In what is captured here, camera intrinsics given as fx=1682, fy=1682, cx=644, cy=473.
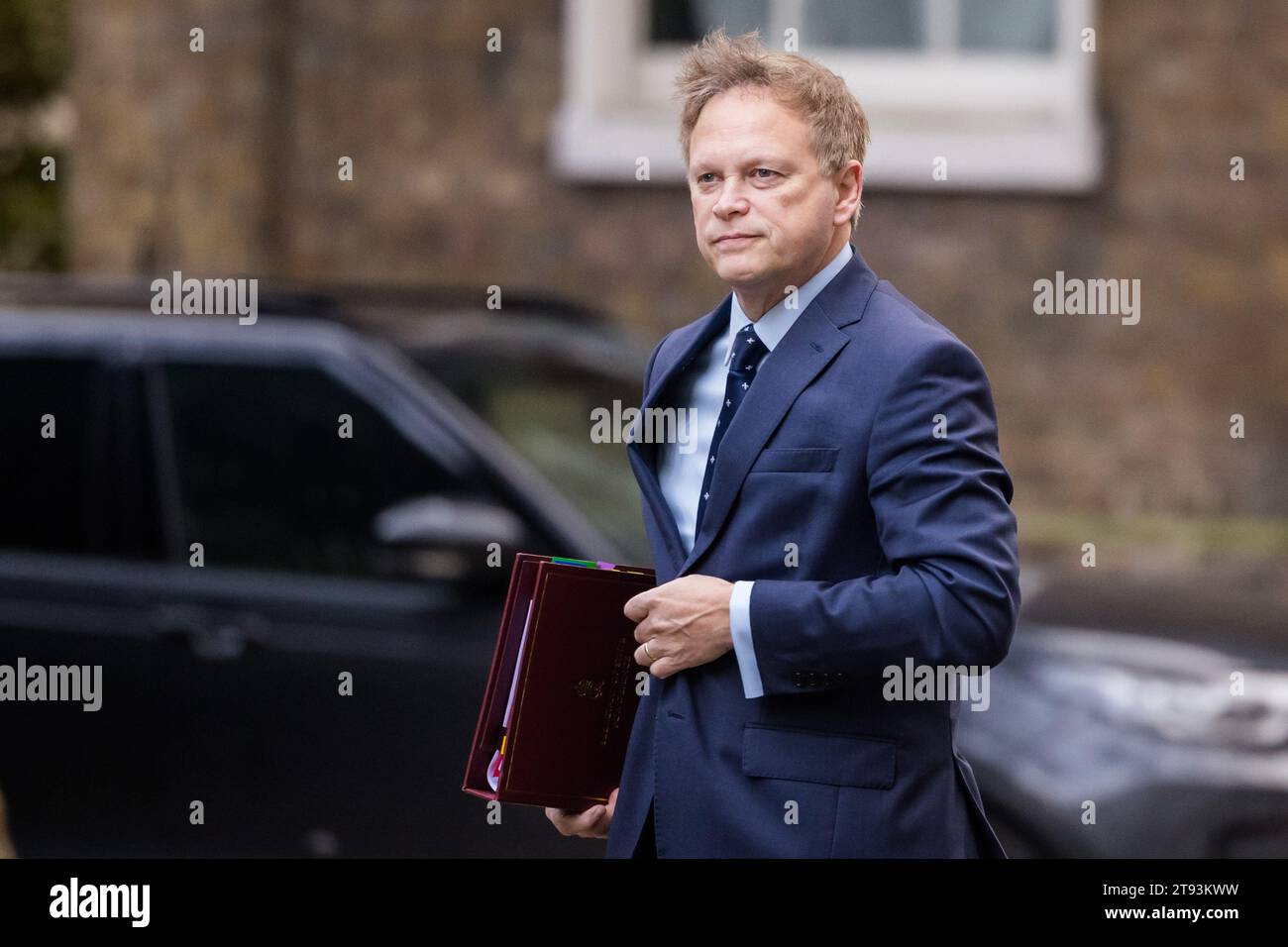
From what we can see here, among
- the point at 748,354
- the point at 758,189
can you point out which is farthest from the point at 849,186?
the point at 748,354

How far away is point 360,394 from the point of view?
456 cm

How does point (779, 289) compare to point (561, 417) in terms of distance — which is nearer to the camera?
point (779, 289)

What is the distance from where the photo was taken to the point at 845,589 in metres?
2.08

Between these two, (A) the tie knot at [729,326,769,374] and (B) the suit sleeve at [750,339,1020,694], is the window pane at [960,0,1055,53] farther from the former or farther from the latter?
(B) the suit sleeve at [750,339,1020,694]

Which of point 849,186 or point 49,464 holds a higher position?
point 849,186

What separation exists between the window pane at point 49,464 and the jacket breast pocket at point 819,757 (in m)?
3.02

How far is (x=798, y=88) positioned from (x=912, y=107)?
7177mm

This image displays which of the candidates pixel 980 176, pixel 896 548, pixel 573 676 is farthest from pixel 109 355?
pixel 980 176

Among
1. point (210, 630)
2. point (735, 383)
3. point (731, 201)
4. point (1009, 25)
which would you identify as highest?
point (1009, 25)

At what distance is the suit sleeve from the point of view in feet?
6.63

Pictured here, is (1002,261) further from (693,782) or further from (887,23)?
(693,782)

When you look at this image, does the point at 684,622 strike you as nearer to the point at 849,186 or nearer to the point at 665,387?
the point at 665,387

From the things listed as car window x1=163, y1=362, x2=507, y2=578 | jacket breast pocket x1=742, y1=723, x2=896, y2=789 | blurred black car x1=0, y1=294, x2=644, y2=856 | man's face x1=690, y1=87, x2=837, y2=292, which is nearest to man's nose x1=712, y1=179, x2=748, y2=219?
man's face x1=690, y1=87, x2=837, y2=292
